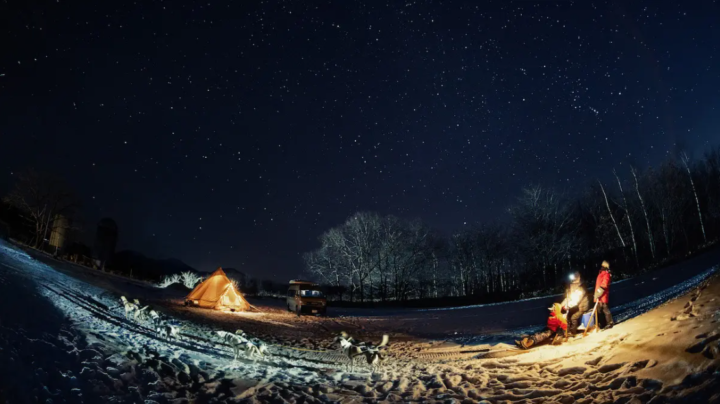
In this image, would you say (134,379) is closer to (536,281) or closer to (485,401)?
(485,401)

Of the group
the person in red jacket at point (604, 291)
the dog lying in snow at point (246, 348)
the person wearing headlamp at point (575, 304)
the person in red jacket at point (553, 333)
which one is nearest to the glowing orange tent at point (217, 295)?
the dog lying in snow at point (246, 348)

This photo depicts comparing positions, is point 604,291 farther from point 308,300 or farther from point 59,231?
point 59,231

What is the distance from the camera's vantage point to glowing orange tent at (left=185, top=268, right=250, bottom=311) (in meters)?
23.8

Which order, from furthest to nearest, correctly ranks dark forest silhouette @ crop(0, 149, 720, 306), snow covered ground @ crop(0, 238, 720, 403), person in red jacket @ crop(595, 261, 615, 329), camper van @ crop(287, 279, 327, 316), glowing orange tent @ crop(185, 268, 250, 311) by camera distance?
dark forest silhouette @ crop(0, 149, 720, 306) → camper van @ crop(287, 279, 327, 316) → glowing orange tent @ crop(185, 268, 250, 311) → person in red jacket @ crop(595, 261, 615, 329) → snow covered ground @ crop(0, 238, 720, 403)

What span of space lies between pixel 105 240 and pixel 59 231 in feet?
16.0

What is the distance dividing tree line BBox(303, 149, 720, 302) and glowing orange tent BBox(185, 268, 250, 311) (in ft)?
86.0

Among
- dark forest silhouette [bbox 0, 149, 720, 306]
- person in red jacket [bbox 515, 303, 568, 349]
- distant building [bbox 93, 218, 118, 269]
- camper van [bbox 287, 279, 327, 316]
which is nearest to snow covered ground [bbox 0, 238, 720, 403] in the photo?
person in red jacket [bbox 515, 303, 568, 349]

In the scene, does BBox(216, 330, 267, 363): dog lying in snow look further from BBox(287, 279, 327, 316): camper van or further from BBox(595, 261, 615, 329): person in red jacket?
BBox(287, 279, 327, 316): camper van

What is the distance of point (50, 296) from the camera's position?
35.4ft

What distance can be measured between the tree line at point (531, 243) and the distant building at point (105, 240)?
26.2 metres

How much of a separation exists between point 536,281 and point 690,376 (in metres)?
50.2

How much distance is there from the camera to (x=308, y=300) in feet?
85.6

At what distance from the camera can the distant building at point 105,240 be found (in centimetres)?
4672

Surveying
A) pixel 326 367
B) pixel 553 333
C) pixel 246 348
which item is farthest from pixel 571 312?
pixel 246 348
